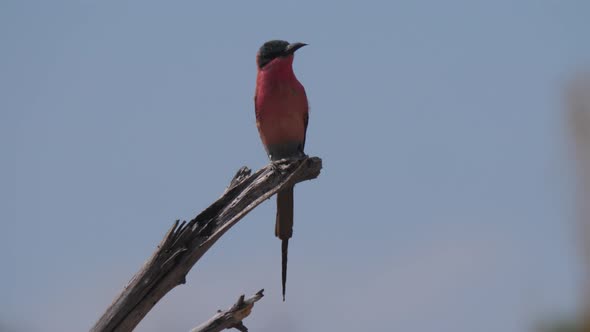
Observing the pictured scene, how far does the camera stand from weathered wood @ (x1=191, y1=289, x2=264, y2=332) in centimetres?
427

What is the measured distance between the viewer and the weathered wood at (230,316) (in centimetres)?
427

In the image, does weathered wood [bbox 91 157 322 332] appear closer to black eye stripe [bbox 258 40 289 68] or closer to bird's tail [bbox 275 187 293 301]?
bird's tail [bbox 275 187 293 301]

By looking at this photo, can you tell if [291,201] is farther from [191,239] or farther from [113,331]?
[113,331]

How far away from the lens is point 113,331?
4.23m

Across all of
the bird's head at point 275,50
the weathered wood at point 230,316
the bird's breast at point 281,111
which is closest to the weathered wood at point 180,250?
the weathered wood at point 230,316

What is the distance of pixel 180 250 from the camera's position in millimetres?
4316

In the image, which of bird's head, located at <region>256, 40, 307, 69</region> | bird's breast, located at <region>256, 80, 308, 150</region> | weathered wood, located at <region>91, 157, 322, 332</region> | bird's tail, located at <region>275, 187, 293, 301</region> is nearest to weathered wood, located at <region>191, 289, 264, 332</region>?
weathered wood, located at <region>91, 157, 322, 332</region>

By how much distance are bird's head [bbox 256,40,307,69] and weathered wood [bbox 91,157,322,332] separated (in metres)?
1.68

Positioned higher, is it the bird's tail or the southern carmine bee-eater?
the southern carmine bee-eater

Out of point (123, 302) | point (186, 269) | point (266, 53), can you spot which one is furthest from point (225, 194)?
point (266, 53)

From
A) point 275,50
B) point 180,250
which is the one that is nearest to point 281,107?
point 275,50

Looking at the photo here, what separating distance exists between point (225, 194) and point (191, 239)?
0.34m

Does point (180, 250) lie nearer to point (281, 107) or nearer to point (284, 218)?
point (284, 218)

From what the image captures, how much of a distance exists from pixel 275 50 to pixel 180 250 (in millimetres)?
2341
